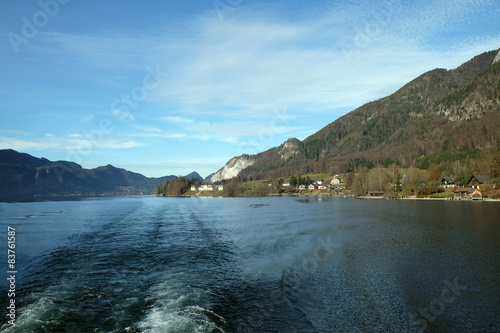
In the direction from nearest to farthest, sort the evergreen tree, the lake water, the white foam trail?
the white foam trail < the lake water < the evergreen tree

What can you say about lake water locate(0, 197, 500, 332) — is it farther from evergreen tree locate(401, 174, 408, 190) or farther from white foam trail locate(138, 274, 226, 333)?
evergreen tree locate(401, 174, 408, 190)

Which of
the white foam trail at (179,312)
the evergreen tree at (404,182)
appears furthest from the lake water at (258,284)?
the evergreen tree at (404,182)

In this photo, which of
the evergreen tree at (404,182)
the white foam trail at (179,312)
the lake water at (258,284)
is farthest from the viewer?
the evergreen tree at (404,182)

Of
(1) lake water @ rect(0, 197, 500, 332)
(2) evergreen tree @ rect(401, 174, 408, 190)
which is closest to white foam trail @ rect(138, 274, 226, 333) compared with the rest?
(1) lake water @ rect(0, 197, 500, 332)

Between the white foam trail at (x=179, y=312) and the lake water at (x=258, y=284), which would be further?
the lake water at (x=258, y=284)

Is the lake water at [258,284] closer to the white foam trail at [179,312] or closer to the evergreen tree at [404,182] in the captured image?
the white foam trail at [179,312]

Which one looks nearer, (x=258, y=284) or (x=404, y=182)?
(x=258, y=284)

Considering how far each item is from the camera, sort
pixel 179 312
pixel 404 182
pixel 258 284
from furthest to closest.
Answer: pixel 404 182
pixel 258 284
pixel 179 312

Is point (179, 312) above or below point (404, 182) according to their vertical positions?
below

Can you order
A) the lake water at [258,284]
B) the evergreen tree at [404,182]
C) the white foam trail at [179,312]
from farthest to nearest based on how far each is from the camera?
1. the evergreen tree at [404,182]
2. the lake water at [258,284]
3. the white foam trail at [179,312]

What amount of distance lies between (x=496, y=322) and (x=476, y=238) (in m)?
22.5

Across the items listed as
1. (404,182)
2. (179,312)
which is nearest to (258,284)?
(179,312)

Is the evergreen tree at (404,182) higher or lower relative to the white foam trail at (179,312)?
higher

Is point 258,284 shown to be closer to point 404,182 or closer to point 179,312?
point 179,312
